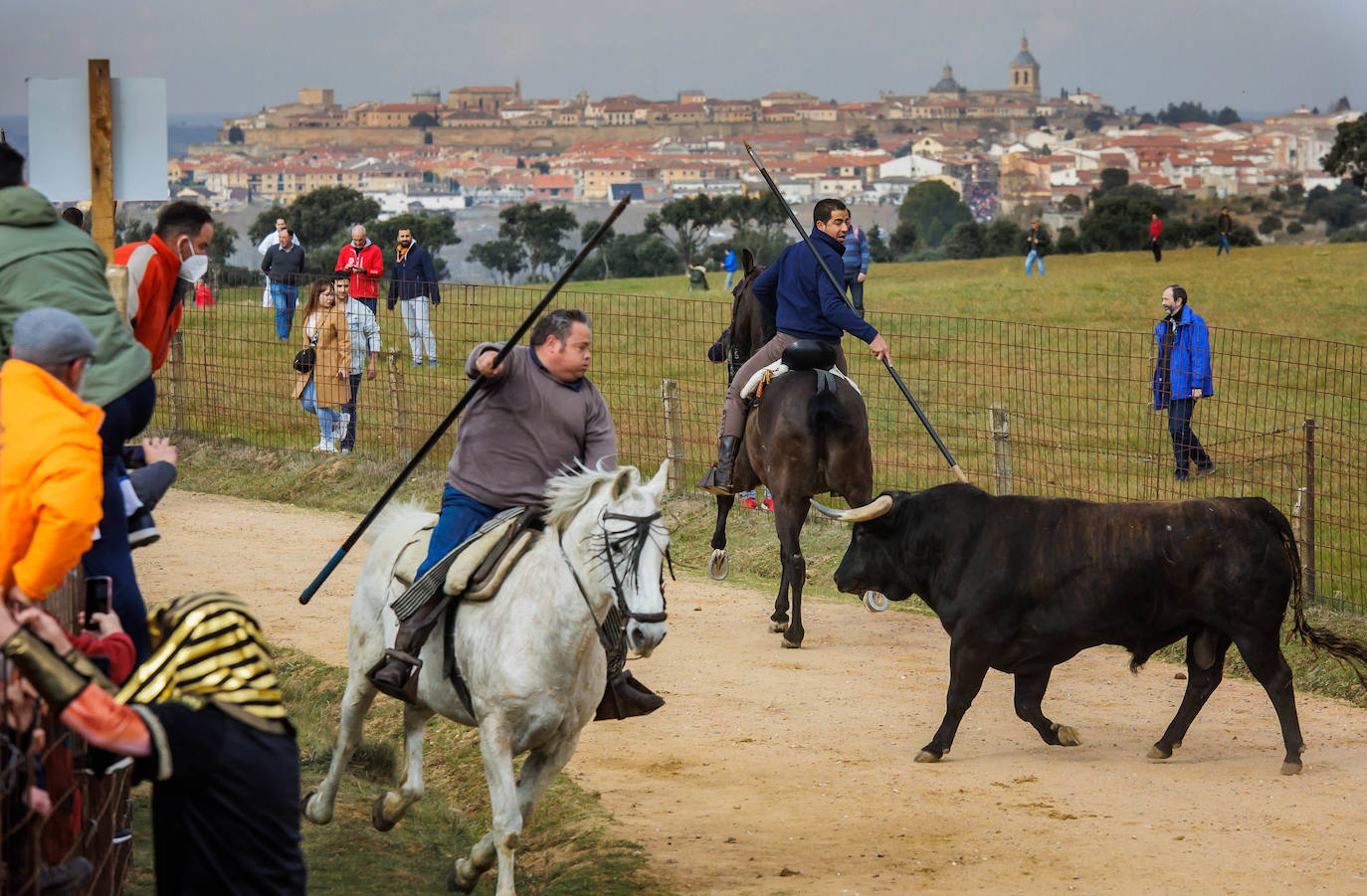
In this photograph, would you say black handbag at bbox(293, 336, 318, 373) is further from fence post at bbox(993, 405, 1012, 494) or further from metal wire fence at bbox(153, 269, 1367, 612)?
fence post at bbox(993, 405, 1012, 494)

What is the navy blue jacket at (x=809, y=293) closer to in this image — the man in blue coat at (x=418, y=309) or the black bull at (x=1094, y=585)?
the black bull at (x=1094, y=585)

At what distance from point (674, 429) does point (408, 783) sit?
29.5ft

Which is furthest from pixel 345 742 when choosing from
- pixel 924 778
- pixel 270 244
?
pixel 270 244

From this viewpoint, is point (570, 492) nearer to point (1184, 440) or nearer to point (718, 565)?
point (718, 565)

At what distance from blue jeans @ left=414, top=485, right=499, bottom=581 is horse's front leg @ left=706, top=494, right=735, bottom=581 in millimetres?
5537

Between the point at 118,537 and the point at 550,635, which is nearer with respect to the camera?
the point at 118,537

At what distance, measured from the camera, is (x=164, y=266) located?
6.70 m

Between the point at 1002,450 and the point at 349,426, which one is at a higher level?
the point at 1002,450

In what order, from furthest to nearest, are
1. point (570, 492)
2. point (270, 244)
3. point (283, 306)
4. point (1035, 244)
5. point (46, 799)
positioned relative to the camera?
point (1035, 244), point (270, 244), point (283, 306), point (570, 492), point (46, 799)

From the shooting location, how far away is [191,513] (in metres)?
15.4

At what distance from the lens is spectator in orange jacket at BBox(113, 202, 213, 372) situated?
6.66 m

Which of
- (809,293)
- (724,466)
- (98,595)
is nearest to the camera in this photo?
(98,595)

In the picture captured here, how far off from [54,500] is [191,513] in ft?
38.4

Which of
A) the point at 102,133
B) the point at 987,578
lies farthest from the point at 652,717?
the point at 102,133
